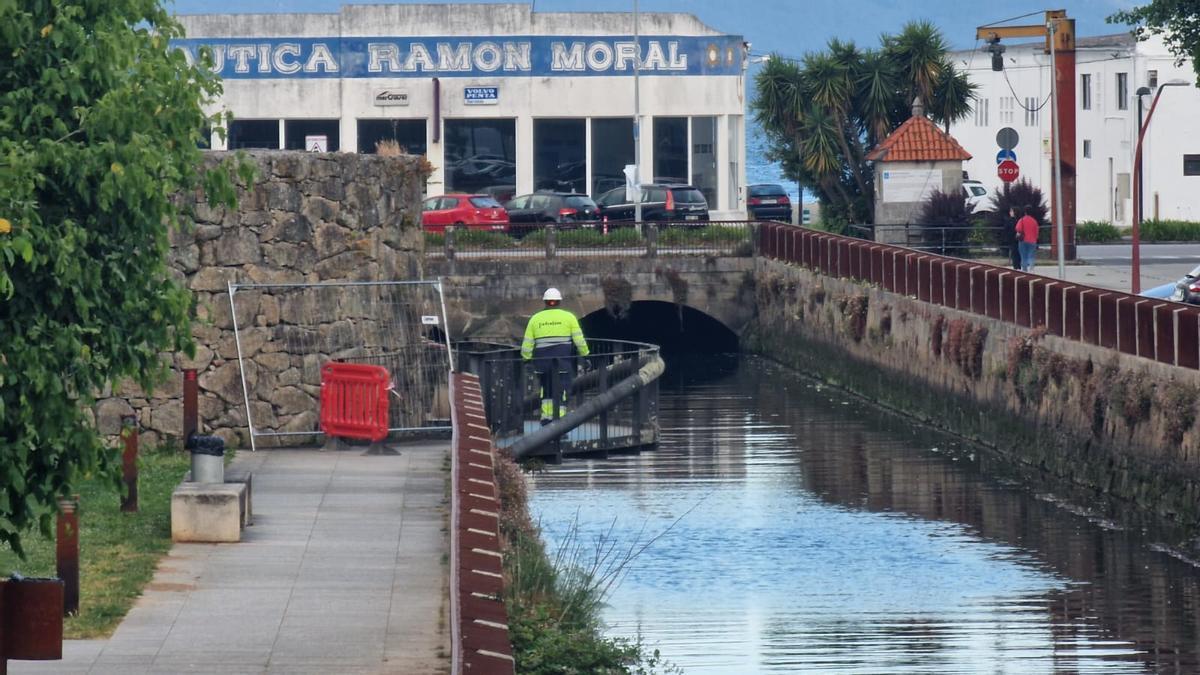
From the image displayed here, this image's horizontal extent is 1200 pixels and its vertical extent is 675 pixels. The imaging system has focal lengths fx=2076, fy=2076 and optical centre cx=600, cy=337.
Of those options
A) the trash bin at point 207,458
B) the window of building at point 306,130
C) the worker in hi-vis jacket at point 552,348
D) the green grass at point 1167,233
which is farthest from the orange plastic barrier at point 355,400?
the green grass at point 1167,233

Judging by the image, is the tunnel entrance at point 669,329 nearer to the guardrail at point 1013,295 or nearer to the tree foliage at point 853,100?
the guardrail at point 1013,295

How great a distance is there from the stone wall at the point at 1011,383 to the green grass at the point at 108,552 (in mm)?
11217

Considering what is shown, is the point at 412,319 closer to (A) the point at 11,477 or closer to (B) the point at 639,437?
(B) the point at 639,437

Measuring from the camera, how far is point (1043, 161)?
9012cm

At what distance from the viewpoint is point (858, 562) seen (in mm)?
21750

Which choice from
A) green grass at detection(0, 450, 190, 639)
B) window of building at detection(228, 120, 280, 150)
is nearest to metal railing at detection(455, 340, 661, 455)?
green grass at detection(0, 450, 190, 639)

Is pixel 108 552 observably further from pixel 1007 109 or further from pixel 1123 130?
pixel 1007 109

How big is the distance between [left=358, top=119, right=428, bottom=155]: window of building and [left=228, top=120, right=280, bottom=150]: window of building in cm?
248

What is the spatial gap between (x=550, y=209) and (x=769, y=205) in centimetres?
1775

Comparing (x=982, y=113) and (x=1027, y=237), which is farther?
(x=982, y=113)

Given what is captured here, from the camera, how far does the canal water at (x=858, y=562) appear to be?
56.5 feet

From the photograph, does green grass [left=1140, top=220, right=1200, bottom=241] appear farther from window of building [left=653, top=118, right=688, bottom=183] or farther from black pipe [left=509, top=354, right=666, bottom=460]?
black pipe [left=509, top=354, right=666, bottom=460]

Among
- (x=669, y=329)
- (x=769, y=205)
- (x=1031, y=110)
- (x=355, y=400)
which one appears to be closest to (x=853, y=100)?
(x=769, y=205)

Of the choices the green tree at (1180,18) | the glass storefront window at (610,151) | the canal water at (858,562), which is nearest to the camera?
the canal water at (858,562)
